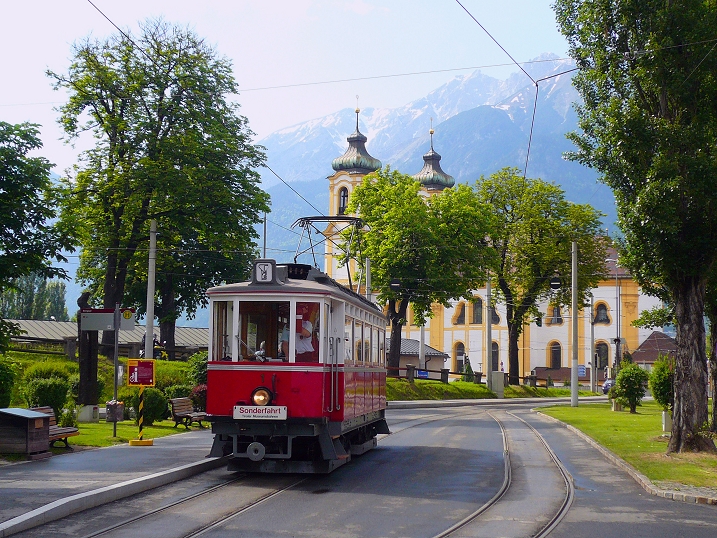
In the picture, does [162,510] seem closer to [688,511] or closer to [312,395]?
[312,395]

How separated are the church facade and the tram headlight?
69139 millimetres

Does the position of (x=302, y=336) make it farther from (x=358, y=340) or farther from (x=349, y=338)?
(x=358, y=340)

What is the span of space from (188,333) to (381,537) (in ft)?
218

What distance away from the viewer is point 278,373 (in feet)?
46.3

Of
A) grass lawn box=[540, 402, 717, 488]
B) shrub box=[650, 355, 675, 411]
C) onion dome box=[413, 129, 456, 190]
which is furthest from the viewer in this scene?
onion dome box=[413, 129, 456, 190]

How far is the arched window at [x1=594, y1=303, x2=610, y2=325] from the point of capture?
85875 millimetres

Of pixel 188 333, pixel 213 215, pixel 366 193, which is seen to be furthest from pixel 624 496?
pixel 188 333

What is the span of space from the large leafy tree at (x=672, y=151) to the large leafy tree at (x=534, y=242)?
37.8 metres

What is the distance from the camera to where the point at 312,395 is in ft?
45.6

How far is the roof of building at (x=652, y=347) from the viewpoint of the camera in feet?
272

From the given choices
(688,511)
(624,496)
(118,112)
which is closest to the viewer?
(688,511)

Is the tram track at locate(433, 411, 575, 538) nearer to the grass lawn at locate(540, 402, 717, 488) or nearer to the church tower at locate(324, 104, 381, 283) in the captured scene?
the grass lawn at locate(540, 402, 717, 488)

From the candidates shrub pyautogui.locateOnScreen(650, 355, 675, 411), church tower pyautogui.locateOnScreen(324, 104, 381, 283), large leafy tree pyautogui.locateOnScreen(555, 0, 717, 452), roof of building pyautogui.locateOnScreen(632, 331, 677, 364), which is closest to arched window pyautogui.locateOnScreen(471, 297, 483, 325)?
church tower pyautogui.locateOnScreen(324, 104, 381, 283)

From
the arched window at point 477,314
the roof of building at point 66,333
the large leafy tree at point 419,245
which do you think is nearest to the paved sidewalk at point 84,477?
the roof of building at point 66,333
